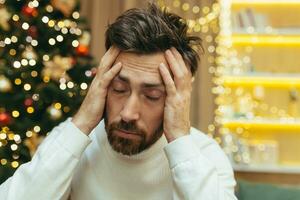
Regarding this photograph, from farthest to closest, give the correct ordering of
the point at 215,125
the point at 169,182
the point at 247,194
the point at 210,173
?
the point at 215,125 → the point at 247,194 → the point at 169,182 → the point at 210,173

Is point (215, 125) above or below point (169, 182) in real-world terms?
below

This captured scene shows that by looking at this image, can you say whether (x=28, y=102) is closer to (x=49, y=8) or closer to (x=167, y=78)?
(x=49, y=8)

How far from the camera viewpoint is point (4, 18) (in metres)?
2.83

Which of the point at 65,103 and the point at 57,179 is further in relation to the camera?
the point at 65,103

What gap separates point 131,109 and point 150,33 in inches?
9.0

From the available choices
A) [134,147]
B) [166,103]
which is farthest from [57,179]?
[166,103]

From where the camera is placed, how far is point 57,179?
1326 millimetres

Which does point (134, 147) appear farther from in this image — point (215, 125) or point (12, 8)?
point (215, 125)

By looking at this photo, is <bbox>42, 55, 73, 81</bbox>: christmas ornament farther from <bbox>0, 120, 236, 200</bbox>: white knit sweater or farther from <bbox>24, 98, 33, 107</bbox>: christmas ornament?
<bbox>0, 120, 236, 200</bbox>: white knit sweater

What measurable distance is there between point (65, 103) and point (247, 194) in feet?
4.13

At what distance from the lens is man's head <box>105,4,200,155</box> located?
4.32 ft

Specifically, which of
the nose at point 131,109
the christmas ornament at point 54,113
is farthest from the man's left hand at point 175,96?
the christmas ornament at point 54,113

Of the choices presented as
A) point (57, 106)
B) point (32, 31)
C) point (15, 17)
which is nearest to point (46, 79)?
point (57, 106)

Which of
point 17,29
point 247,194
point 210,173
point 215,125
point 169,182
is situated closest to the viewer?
point 210,173
